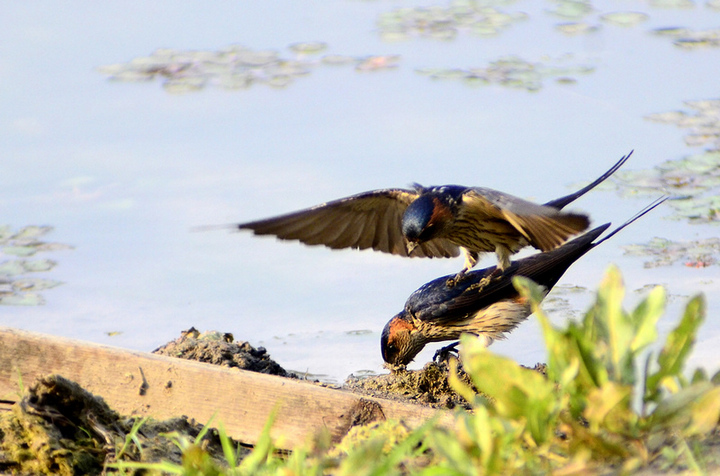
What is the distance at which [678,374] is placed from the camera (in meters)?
1.97

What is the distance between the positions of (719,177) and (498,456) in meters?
6.42

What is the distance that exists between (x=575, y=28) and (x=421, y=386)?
7360 millimetres

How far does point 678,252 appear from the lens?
662 centimetres

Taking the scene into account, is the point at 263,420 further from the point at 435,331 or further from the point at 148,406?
the point at 435,331

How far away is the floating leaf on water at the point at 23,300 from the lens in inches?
251

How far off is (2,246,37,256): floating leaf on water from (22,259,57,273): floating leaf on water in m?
0.10

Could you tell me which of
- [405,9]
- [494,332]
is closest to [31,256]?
[494,332]

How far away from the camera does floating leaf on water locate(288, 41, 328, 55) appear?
10.7 meters

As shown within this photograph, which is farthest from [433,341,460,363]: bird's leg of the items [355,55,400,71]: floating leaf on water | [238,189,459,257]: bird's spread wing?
[355,55,400,71]: floating leaf on water

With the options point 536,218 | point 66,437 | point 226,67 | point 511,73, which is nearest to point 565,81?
point 511,73

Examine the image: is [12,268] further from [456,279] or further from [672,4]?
[672,4]

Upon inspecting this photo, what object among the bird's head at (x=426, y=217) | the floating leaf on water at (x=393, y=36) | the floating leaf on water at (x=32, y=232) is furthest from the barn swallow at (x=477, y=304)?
the floating leaf on water at (x=393, y=36)

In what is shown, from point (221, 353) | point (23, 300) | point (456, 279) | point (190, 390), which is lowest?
point (23, 300)

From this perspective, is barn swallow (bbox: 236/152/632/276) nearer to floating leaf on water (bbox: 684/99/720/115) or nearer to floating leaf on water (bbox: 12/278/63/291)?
floating leaf on water (bbox: 12/278/63/291)
